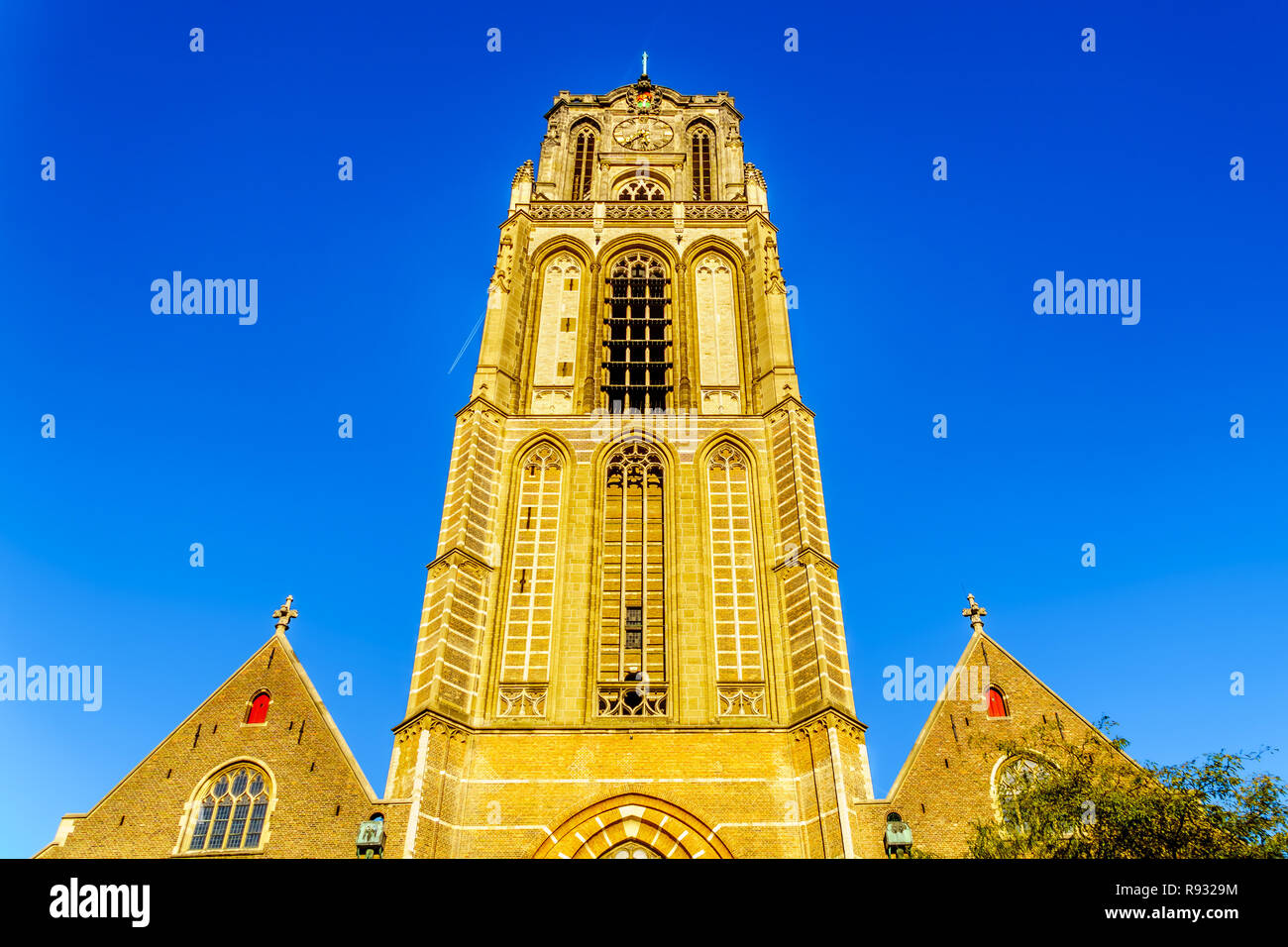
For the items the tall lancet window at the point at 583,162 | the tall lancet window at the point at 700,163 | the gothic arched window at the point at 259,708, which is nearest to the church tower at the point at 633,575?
the tall lancet window at the point at 700,163

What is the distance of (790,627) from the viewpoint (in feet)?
74.8

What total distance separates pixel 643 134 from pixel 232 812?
32521 mm

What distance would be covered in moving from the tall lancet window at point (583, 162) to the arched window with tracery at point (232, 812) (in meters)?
25.2

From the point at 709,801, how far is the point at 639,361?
15.3 metres

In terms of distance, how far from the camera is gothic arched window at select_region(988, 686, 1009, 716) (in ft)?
74.1

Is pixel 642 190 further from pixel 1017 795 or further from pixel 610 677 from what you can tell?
pixel 1017 795

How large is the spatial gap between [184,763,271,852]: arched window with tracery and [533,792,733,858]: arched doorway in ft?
22.0

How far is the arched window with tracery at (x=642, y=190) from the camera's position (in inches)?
1531
